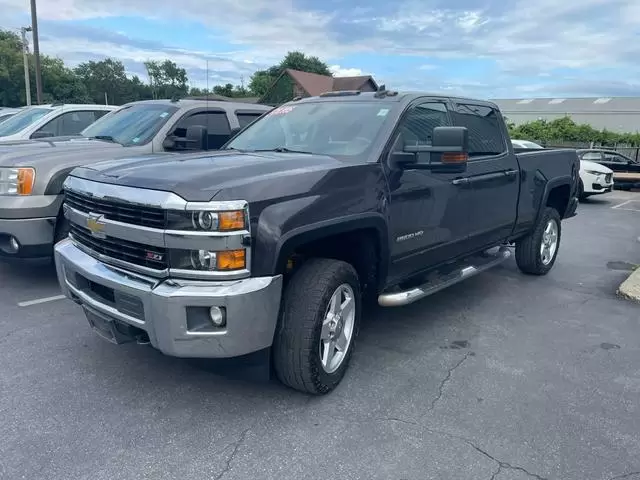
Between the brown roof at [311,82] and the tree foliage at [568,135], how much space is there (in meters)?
15.0

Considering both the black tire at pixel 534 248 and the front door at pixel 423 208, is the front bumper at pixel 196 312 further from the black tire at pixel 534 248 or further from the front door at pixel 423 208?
the black tire at pixel 534 248

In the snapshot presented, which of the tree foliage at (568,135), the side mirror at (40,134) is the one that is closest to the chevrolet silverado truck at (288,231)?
the side mirror at (40,134)

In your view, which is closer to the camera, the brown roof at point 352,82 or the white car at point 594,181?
the white car at point 594,181

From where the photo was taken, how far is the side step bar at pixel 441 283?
4016 mm

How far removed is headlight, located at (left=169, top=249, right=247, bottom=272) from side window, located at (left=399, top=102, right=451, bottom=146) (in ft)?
5.99

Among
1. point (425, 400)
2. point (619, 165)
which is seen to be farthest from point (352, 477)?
point (619, 165)

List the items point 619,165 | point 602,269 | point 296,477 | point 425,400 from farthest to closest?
point 619,165, point 602,269, point 425,400, point 296,477

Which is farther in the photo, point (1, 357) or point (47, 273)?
point (47, 273)

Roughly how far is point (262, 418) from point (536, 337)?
2.68m

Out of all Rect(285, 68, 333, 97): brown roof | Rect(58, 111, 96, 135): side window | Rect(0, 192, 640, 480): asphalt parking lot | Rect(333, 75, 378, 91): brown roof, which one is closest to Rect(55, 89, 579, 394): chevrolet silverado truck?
Rect(0, 192, 640, 480): asphalt parking lot

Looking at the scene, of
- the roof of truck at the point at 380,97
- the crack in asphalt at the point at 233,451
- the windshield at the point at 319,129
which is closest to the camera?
the crack in asphalt at the point at 233,451

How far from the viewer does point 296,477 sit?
277 cm

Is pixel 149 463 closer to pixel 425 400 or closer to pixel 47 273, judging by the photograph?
pixel 425 400

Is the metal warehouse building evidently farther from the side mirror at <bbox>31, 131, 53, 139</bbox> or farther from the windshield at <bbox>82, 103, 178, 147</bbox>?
the side mirror at <bbox>31, 131, 53, 139</bbox>
